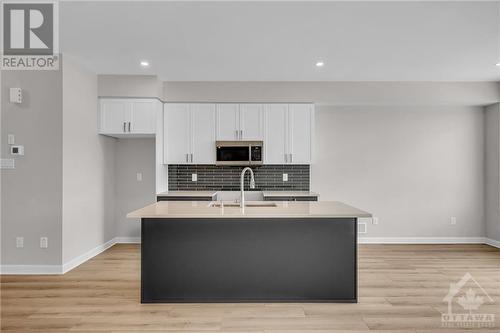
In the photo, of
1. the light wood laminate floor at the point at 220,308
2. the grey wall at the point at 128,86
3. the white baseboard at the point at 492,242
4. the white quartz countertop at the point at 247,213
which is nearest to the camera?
the light wood laminate floor at the point at 220,308

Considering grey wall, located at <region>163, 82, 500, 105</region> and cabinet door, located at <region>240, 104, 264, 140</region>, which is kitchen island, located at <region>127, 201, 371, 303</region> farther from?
grey wall, located at <region>163, 82, 500, 105</region>

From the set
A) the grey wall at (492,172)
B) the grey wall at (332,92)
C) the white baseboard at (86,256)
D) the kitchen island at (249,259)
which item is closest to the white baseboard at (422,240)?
the grey wall at (492,172)

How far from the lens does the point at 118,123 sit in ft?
16.5

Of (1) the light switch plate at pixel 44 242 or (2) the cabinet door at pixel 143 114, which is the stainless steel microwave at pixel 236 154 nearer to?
(2) the cabinet door at pixel 143 114

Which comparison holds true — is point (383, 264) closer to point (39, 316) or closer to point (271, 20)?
point (271, 20)

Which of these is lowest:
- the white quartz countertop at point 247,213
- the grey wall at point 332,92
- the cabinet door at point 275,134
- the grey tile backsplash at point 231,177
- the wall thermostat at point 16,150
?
the white quartz countertop at point 247,213

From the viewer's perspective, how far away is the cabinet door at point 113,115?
5.04 m

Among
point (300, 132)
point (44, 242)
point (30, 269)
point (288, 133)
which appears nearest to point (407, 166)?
point (300, 132)

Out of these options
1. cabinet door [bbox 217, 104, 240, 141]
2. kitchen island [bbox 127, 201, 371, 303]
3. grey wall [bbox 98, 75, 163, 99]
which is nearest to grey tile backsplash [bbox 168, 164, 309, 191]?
cabinet door [bbox 217, 104, 240, 141]

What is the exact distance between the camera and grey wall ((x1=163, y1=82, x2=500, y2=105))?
532 cm

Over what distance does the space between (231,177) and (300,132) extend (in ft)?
4.50

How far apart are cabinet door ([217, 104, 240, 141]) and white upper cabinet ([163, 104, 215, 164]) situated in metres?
0.11

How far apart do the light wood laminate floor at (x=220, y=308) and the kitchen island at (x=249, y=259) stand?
0.39 feet

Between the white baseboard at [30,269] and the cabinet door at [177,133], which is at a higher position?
the cabinet door at [177,133]
